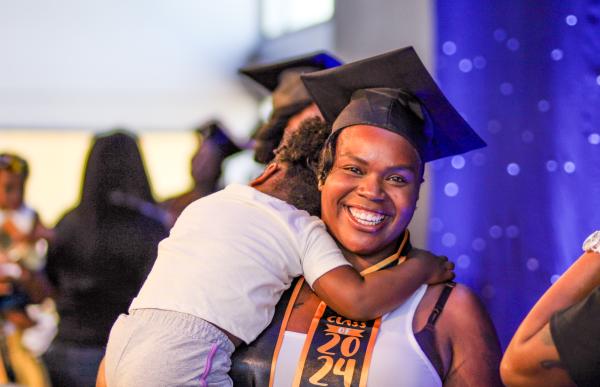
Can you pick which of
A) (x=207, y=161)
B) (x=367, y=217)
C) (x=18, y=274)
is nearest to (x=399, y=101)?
(x=367, y=217)

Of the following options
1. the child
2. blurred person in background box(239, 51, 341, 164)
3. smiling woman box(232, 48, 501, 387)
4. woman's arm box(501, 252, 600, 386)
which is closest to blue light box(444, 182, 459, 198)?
blurred person in background box(239, 51, 341, 164)

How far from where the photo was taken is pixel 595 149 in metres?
2.62

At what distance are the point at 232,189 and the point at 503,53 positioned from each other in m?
1.31

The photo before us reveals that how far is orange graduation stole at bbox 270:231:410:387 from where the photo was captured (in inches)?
79.7

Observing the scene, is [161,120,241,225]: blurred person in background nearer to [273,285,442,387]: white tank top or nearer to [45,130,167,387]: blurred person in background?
[45,130,167,387]: blurred person in background

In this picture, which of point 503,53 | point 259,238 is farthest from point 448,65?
point 259,238

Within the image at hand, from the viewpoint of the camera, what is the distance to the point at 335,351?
2.07 meters

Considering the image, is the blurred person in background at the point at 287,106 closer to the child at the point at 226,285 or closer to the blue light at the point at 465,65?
the blue light at the point at 465,65

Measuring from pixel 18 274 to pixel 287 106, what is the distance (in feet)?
7.59

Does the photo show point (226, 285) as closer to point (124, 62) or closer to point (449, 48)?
point (449, 48)

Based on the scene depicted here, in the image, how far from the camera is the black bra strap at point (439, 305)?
211cm

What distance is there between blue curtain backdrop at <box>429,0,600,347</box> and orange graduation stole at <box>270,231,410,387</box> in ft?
3.18

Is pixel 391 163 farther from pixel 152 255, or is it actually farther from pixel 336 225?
pixel 152 255

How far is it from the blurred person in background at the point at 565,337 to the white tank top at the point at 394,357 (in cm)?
36
